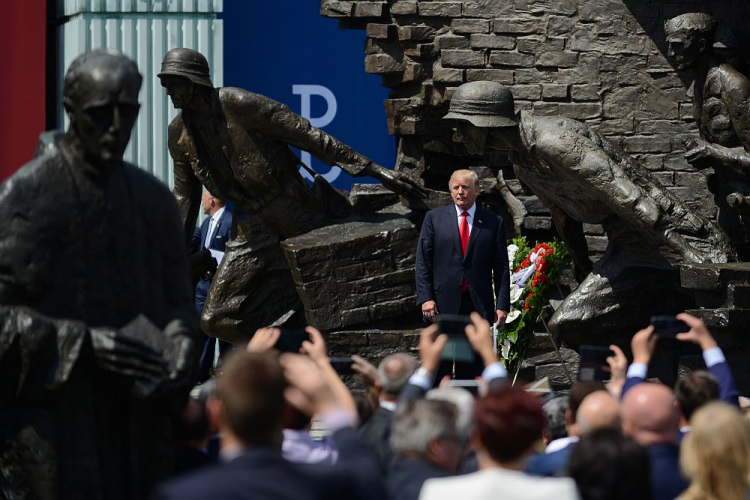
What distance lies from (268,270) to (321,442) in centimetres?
592

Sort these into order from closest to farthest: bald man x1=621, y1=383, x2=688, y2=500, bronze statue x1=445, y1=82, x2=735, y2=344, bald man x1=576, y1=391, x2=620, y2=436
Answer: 1. bald man x1=621, y1=383, x2=688, y2=500
2. bald man x1=576, y1=391, x2=620, y2=436
3. bronze statue x1=445, y1=82, x2=735, y2=344

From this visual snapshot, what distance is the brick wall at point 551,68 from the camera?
35.8 ft

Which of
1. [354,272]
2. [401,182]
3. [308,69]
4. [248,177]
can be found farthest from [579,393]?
[308,69]

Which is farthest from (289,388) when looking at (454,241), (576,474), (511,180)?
(511,180)

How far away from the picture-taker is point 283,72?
14258 mm

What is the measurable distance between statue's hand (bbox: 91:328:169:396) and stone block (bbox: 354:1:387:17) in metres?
7.21

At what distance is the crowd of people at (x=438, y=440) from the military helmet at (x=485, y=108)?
4004mm

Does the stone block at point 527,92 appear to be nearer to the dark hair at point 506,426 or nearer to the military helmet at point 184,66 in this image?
the military helmet at point 184,66

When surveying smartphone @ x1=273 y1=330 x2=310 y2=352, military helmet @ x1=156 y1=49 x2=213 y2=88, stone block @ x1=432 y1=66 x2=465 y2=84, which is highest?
military helmet @ x1=156 y1=49 x2=213 y2=88

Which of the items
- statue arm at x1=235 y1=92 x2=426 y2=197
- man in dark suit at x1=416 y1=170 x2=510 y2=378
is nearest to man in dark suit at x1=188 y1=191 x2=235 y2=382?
statue arm at x1=235 y1=92 x2=426 y2=197

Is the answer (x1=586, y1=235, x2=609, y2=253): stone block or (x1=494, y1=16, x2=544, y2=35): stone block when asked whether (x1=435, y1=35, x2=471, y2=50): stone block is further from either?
(x1=586, y1=235, x2=609, y2=253): stone block

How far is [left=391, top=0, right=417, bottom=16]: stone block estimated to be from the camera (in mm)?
11250

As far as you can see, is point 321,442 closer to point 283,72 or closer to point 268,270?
point 268,270

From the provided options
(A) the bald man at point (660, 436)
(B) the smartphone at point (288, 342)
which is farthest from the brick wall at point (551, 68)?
(A) the bald man at point (660, 436)
